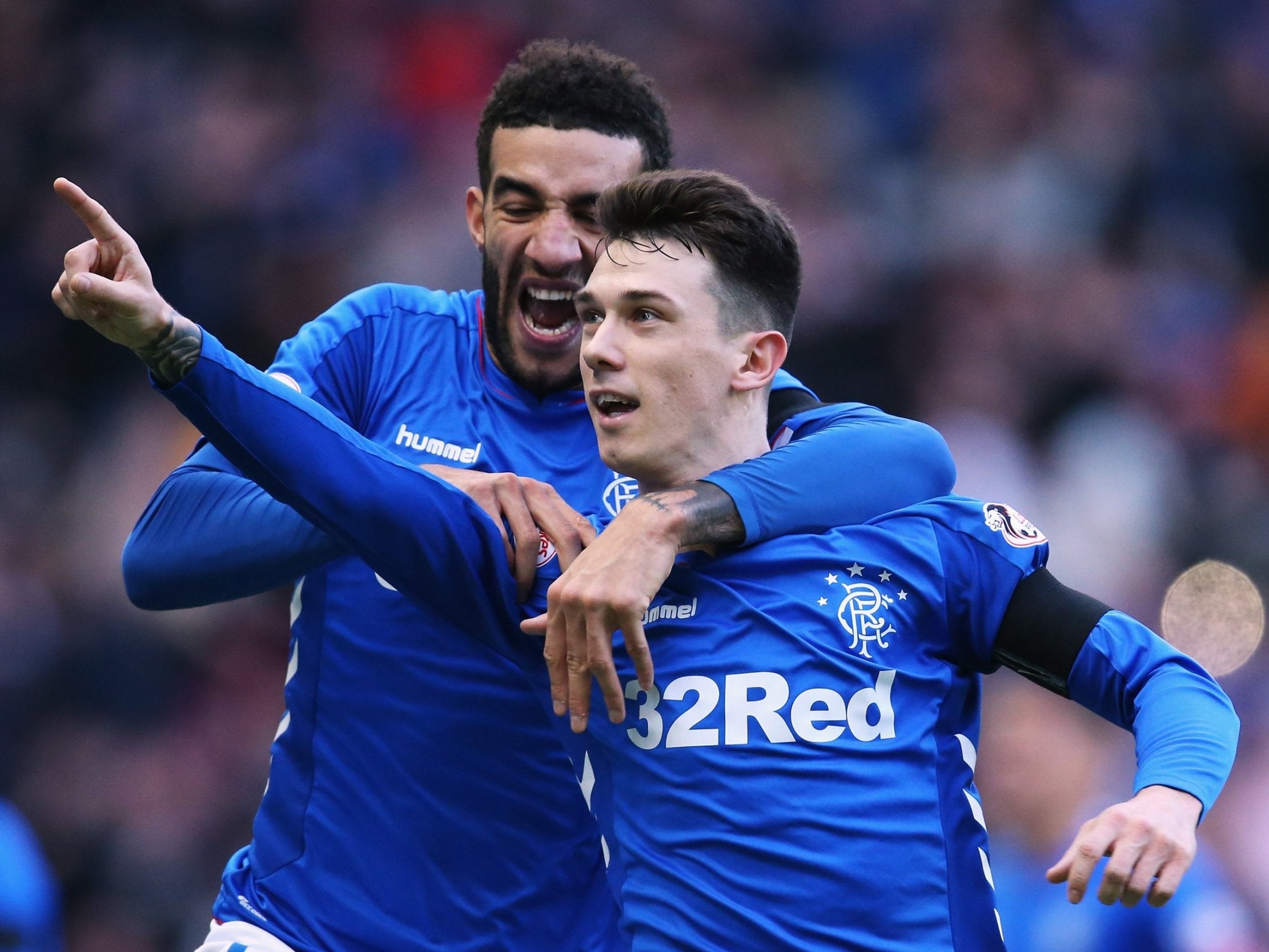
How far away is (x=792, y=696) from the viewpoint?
2.95 m

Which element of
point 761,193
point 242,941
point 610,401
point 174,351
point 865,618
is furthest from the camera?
point 761,193

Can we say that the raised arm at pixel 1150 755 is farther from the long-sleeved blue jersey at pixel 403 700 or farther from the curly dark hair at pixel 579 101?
the curly dark hair at pixel 579 101

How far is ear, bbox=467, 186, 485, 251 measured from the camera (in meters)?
3.90

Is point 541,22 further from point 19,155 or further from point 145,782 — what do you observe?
point 145,782

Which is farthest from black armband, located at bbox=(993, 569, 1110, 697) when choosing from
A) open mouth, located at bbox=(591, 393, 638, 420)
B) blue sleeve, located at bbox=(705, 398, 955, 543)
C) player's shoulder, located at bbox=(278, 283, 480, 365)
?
player's shoulder, located at bbox=(278, 283, 480, 365)

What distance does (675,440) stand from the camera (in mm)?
3172

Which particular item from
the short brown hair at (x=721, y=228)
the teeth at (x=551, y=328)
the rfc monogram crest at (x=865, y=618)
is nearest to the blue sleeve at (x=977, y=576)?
the rfc monogram crest at (x=865, y=618)

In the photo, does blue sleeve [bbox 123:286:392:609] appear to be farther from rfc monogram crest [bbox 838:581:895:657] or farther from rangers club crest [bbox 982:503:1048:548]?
rangers club crest [bbox 982:503:1048:548]

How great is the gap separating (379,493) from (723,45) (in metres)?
7.91

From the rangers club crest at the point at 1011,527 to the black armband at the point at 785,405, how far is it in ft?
1.84

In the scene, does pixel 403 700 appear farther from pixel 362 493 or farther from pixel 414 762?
pixel 362 493

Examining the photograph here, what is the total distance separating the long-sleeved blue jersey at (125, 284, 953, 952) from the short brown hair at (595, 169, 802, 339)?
30 centimetres

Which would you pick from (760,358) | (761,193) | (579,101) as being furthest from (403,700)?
(761,193)

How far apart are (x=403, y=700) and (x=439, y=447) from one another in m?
0.55
